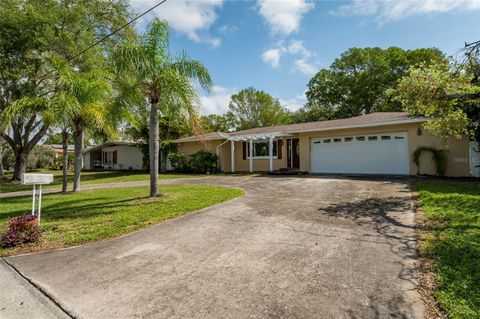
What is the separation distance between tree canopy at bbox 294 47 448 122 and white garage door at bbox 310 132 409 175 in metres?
16.7

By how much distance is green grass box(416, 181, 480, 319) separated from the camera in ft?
9.75

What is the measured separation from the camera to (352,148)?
15.4 metres

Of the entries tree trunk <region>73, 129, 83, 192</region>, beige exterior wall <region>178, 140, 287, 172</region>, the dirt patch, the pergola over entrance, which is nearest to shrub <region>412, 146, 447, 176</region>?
the pergola over entrance

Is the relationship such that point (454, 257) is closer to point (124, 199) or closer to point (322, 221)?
point (322, 221)

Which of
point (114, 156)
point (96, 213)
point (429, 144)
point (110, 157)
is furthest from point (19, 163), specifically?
point (429, 144)

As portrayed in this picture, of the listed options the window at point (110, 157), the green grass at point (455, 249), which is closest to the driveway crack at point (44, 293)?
the green grass at point (455, 249)

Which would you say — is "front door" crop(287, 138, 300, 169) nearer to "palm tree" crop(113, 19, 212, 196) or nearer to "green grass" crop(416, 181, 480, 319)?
"palm tree" crop(113, 19, 212, 196)

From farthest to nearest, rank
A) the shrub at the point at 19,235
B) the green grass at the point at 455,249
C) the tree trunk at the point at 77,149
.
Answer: the tree trunk at the point at 77,149 → the shrub at the point at 19,235 → the green grass at the point at 455,249

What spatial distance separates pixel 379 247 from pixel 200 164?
56.9 feet

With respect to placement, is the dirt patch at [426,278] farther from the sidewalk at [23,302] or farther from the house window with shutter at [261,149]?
the house window with shutter at [261,149]

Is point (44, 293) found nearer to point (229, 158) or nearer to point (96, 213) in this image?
point (96, 213)

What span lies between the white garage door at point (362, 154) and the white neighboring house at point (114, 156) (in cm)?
1768

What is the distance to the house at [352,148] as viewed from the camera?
12688 millimetres

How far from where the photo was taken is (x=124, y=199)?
394 inches
